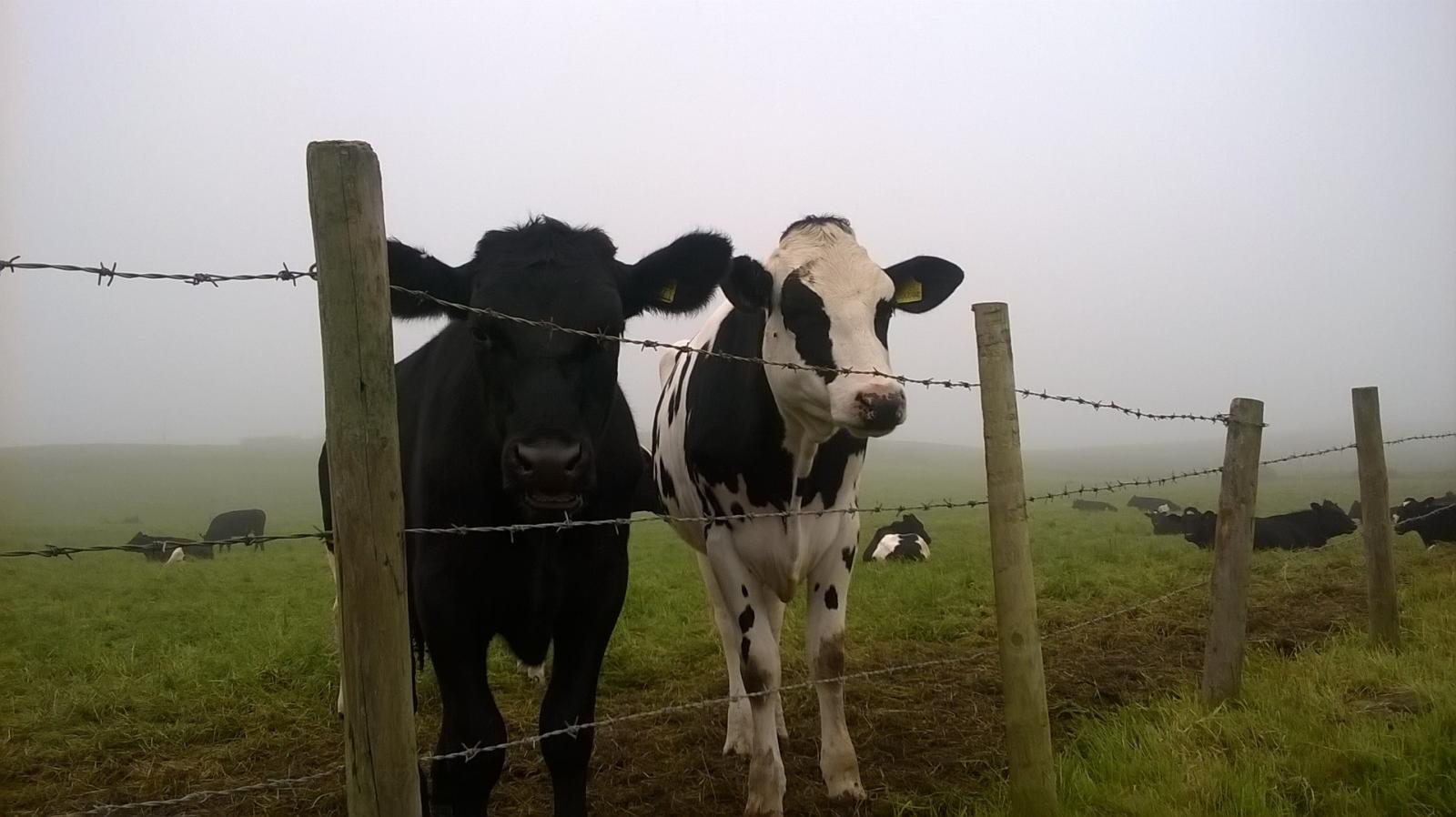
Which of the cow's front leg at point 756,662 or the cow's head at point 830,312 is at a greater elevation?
the cow's head at point 830,312

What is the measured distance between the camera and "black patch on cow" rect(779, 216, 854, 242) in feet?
15.5

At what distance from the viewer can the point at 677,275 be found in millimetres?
3906

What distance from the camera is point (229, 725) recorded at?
588cm

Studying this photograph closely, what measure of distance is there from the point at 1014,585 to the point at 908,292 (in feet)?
6.50

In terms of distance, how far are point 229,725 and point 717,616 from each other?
129 inches

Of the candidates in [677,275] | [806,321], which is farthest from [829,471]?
[677,275]

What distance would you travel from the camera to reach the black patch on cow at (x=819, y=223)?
4.71m

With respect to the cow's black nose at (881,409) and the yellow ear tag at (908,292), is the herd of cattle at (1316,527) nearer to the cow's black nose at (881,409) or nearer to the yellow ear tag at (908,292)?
the yellow ear tag at (908,292)

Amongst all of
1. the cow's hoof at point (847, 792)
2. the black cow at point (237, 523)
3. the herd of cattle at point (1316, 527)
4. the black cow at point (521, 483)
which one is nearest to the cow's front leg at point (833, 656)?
the cow's hoof at point (847, 792)

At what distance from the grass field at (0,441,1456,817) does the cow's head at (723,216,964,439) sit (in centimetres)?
155

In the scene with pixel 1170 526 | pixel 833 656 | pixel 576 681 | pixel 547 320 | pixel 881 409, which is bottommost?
pixel 1170 526

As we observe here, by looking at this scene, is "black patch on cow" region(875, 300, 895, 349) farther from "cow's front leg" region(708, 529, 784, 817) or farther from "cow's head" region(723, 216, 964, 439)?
"cow's front leg" region(708, 529, 784, 817)

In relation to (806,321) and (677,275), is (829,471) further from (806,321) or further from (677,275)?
(677,275)

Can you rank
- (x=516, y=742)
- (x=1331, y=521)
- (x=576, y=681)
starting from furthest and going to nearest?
(x=1331, y=521) → (x=576, y=681) → (x=516, y=742)
